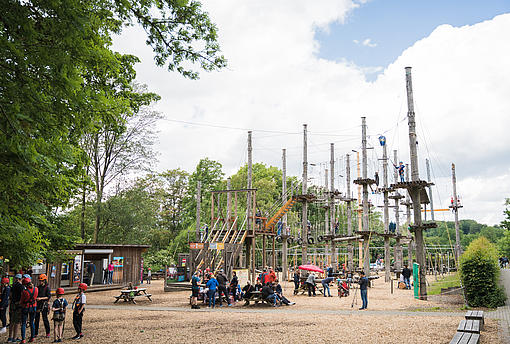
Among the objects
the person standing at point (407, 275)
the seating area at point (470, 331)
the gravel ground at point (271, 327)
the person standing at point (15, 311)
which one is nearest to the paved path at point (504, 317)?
the gravel ground at point (271, 327)

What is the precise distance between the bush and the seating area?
4.39m

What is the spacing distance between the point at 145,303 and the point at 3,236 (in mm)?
13139

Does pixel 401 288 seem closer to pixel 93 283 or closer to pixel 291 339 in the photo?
pixel 291 339

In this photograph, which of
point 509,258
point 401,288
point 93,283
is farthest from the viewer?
point 509,258

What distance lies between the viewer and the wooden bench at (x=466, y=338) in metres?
8.03

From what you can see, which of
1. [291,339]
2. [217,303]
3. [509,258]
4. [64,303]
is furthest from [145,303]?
[509,258]

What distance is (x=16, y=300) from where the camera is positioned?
32.6 ft

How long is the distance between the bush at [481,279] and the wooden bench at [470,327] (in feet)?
17.6

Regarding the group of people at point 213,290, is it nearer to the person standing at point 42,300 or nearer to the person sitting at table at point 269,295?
the person sitting at table at point 269,295

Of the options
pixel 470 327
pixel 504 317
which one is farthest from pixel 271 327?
pixel 504 317

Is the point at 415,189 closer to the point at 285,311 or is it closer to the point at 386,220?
the point at 285,311

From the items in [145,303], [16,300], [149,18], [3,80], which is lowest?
[145,303]

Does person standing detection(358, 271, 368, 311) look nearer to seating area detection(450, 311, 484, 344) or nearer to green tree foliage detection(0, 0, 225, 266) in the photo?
seating area detection(450, 311, 484, 344)

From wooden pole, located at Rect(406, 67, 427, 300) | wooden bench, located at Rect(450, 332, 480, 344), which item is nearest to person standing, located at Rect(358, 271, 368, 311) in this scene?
wooden pole, located at Rect(406, 67, 427, 300)
